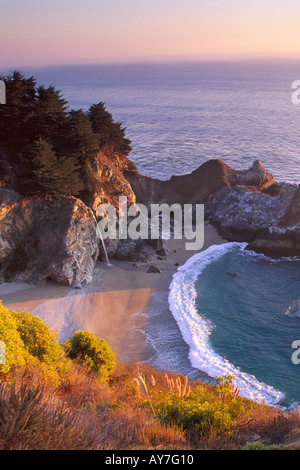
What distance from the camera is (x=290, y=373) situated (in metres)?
17.1

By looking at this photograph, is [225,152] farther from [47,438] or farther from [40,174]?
[47,438]

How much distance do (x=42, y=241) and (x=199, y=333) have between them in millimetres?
11908

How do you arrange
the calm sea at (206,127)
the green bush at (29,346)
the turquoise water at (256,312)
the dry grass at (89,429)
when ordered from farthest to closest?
the calm sea at (206,127) < the turquoise water at (256,312) < the green bush at (29,346) < the dry grass at (89,429)

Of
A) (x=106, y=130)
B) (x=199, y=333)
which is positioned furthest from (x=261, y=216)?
(x=199, y=333)

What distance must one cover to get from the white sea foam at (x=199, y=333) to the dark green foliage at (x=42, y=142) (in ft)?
32.6

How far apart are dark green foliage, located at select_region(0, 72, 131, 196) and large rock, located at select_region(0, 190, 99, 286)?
113 cm

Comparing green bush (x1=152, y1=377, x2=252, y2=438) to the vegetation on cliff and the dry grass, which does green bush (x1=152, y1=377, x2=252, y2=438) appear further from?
the dry grass
